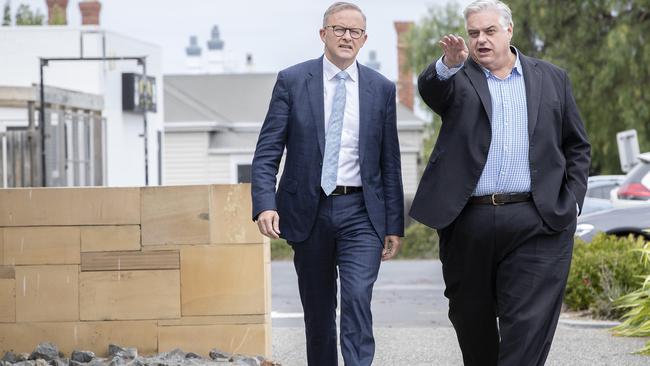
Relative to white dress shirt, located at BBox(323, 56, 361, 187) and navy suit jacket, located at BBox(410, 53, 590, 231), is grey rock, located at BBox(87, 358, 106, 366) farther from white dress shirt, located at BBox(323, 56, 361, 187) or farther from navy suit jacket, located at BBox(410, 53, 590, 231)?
navy suit jacket, located at BBox(410, 53, 590, 231)

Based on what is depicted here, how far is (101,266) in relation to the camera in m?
9.02

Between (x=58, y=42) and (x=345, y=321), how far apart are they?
29.9 metres

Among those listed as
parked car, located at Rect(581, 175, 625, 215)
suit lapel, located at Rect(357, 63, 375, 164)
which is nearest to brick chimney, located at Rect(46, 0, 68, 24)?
parked car, located at Rect(581, 175, 625, 215)

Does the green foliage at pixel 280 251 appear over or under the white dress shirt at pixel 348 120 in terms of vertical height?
under

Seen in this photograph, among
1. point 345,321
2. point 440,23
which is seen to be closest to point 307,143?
point 345,321

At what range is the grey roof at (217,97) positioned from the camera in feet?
169

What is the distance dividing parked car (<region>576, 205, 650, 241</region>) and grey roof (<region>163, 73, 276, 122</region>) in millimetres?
35681

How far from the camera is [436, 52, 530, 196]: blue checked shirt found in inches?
253

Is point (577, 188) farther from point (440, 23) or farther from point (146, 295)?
point (440, 23)

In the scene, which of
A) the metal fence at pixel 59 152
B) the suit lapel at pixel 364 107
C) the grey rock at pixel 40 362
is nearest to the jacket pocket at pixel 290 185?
the suit lapel at pixel 364 107

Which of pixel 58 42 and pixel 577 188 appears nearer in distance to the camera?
pixel 577 188

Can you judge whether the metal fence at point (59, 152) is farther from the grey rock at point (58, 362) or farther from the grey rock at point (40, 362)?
the grey rock at point (40, 362)

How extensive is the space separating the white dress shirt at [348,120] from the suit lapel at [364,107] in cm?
3

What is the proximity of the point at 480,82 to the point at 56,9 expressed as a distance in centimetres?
4947
